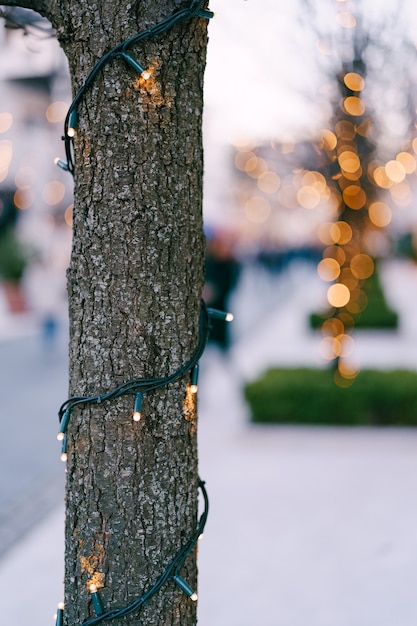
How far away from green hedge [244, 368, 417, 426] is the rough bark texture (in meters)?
5.79

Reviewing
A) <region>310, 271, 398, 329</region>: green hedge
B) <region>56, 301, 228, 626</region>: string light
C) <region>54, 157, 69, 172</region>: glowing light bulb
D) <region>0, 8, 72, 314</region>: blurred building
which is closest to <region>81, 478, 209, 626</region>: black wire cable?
<region>56, 301, 228, 626</region>: string light

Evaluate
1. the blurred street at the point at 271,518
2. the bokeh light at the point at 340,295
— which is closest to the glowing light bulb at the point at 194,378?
the blurred street at the point at 271,518

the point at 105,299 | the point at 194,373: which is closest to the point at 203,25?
the point at 105,299

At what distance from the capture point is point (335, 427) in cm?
802

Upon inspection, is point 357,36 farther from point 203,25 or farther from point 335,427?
point 203,25

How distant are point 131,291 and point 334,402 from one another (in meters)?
6.07

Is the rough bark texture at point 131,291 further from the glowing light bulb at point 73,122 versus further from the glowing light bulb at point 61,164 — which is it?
the glowing light bulb at point 61,164

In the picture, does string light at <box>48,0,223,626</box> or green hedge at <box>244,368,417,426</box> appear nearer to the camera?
string light at <box>48,0,223,626</box>

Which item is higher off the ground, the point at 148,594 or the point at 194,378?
the point at 194,378

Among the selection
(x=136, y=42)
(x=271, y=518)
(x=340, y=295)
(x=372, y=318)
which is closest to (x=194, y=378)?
(x=136, y=42)

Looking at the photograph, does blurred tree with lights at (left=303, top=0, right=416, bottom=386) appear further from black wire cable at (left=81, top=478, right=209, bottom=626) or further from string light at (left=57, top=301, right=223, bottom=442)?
black wire cable at (left=81, top=478, right=209, bottom=626)

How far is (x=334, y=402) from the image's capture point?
8.05 m

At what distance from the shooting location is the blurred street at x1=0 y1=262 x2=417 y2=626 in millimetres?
4176

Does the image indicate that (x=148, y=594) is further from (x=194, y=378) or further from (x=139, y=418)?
(x=194, y=378)
